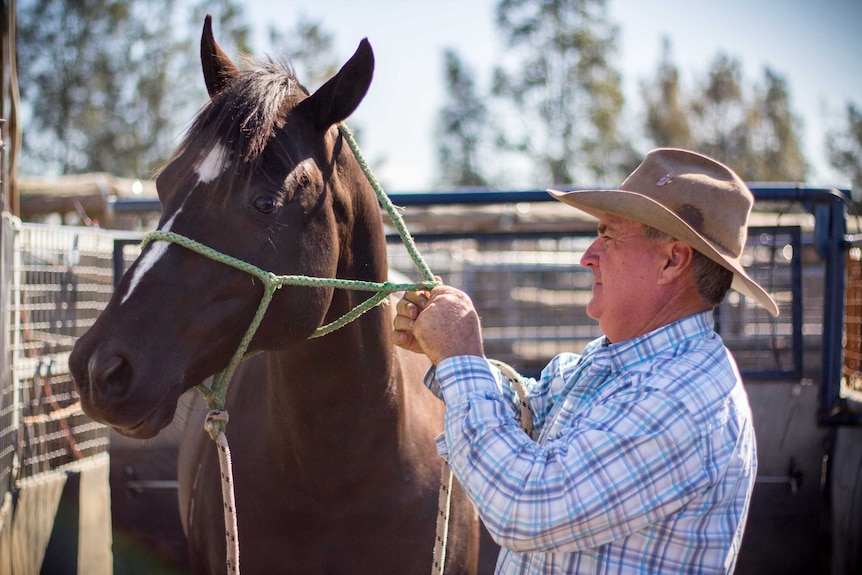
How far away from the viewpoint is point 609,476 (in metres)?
1.32

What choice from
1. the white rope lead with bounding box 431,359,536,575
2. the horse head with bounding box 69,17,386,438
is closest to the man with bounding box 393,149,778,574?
the white rope lead with bounding box 431,359,536,575

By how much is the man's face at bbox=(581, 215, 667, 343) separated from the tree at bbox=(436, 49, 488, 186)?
66.9 feet

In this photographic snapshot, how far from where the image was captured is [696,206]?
1.62 m

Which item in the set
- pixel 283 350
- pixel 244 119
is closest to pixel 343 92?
pixel 244 119

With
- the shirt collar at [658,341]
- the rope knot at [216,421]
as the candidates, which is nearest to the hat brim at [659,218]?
the shirt collar at [658,341]

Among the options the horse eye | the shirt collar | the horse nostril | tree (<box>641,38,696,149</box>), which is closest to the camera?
the horse nostril

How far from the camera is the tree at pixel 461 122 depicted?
22.0 metres

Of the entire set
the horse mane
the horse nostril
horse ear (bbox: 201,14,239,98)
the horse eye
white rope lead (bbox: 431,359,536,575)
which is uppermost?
horse ear (bbox: 201,14,239,98)

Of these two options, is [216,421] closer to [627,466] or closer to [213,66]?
[627,466]

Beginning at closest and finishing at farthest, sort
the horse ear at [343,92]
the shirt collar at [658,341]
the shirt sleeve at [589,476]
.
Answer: the shirt sleeve at [589,476] < the shirt collar at [658,341] < the horse ear at [343,92]

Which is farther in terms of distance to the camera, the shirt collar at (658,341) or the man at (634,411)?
the shirt collar at (658,341)

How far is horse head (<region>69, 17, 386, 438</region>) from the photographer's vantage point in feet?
4.97

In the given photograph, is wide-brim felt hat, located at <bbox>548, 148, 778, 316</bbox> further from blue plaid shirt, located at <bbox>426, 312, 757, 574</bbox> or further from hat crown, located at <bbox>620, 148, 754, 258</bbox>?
blue plaid shirt, located at <bbox>426, 312, 757, 574</bbox>

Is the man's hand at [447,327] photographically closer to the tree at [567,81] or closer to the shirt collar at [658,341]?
the shirt collar at [658,341]
